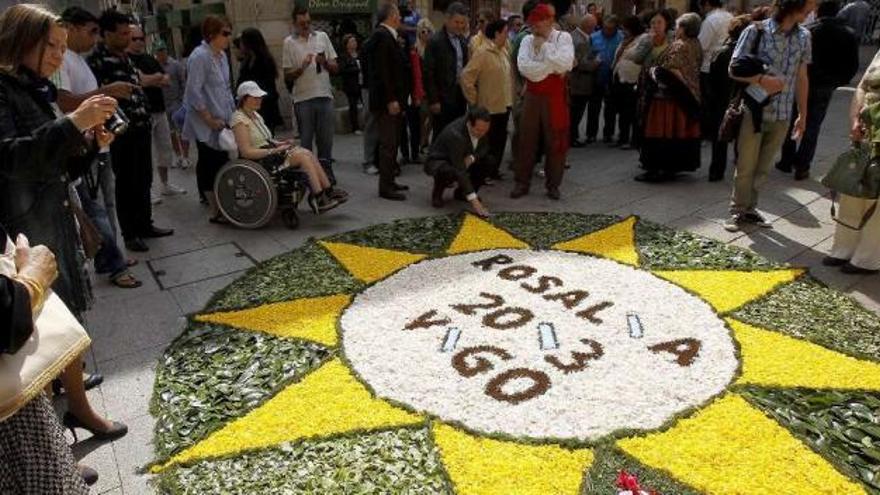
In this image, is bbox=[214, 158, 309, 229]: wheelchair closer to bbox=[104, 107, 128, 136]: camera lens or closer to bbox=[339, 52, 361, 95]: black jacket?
bbox=[104, 107, 128, 136]: camera lens

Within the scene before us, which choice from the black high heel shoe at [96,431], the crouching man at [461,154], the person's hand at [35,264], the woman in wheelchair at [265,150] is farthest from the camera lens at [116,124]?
the crouching man at [461,154]

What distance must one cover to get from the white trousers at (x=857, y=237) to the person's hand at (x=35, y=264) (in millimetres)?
5097

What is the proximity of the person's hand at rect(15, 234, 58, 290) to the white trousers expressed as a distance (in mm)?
5097

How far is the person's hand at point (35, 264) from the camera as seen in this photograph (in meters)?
2.01

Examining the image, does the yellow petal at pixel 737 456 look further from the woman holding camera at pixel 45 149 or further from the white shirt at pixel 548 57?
the white shirt at pixel 548 57

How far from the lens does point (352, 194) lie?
23.0ft

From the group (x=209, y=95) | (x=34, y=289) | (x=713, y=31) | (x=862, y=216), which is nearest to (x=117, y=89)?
(x=209, y=95)

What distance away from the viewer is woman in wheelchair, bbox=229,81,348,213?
18.9 ft

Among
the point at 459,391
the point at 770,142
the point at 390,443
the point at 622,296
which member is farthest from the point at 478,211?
the point at 390,443

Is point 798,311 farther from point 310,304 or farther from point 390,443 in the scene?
point 310,304

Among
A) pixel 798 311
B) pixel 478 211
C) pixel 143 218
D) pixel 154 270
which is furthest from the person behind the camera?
pixel 478 211

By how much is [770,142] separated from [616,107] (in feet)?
11.4

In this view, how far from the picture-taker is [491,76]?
655 centimetres

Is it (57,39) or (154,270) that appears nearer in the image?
(57,39)
